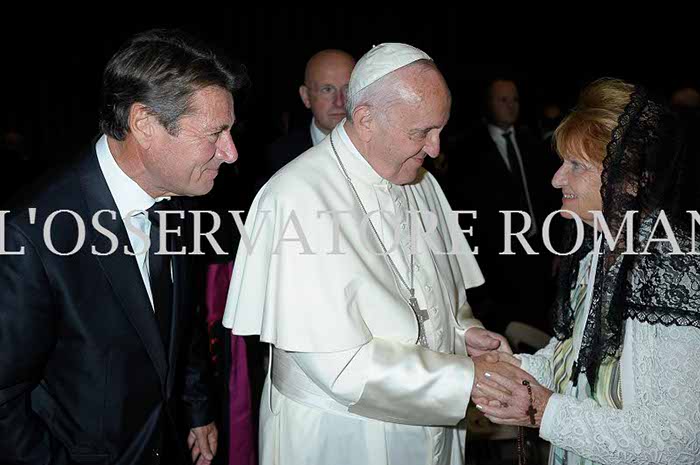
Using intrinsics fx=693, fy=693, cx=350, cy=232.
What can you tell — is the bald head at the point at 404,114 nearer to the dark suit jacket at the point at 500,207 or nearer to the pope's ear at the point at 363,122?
the pope's ear at the point at 363,122

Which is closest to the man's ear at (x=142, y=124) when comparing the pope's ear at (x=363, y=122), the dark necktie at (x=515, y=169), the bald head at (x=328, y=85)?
the pope's ear at (x=363, y=122)

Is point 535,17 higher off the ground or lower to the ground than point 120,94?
higher

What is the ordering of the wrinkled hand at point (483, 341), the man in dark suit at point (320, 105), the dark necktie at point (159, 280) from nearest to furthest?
the dark necktie at point (159, 280) < the wrinkled hand at point (483, 341) < the man in dark suit at point (320, 105)

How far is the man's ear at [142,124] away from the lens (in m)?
1.99

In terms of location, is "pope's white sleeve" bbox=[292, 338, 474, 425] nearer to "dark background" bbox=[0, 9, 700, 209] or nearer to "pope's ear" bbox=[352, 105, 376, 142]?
"pope's ear" bbox=[352, 105, 376, 142]

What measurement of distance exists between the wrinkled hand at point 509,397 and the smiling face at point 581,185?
1.84ft

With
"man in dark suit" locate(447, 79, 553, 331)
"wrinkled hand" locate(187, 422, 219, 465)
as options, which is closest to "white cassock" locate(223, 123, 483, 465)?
"wrinkled hand" locate(187, 422, 219, 465)

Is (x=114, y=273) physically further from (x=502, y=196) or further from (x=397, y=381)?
(x=502, y=196)

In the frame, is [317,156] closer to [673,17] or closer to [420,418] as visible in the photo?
[420,418]

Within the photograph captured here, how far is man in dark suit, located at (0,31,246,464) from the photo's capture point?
5.90 feet

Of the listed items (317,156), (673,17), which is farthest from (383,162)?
(673,17)

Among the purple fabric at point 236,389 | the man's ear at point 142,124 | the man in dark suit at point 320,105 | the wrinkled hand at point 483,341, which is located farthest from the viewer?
the man in dark suit at point 320,105

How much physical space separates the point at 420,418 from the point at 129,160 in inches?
46.9

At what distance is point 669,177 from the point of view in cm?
191
